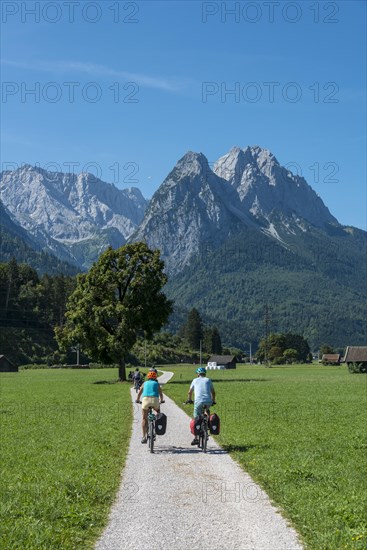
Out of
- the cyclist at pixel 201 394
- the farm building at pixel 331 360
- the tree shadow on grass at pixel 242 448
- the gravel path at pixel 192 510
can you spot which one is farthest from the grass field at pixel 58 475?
the farm building at pixel 331 360

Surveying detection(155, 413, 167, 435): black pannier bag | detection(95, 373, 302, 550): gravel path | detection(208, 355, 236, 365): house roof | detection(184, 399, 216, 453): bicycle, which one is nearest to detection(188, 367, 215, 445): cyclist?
detection(184, 399, 216, 453): bicycle

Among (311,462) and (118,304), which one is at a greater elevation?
(118,304)

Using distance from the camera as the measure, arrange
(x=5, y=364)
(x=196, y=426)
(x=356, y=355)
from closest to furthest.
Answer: (x=196, y=426), (x=356, y=355), (x=5, y=364)

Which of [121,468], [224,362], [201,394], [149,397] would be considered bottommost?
[121,468]

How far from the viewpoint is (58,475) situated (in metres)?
14.6

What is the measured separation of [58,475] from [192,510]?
4.54 metres

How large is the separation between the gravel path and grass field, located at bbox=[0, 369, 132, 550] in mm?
462

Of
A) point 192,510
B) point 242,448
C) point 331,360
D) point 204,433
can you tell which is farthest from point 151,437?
point 331,360

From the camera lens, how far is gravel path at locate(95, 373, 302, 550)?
959 cm

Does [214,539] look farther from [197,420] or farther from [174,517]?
[197,420]

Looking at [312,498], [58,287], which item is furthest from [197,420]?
[58,287]

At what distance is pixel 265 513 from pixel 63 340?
189 feet

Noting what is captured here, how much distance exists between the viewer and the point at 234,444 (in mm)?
19828

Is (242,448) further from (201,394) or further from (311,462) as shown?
(311,462)
